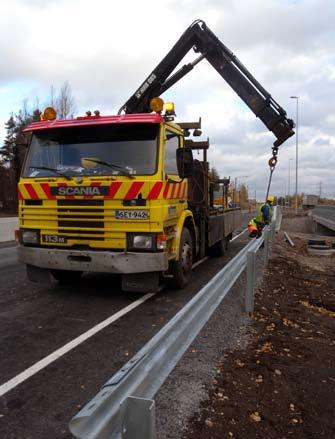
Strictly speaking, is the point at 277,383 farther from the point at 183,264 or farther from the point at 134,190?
the point at 183,264

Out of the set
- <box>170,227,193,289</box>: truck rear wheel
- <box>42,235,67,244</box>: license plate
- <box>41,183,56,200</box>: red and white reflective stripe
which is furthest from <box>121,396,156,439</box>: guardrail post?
<box>170,227,193,289</box>: truck rear wheel

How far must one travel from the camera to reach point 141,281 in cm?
650

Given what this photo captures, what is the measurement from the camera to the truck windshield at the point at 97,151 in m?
6.41

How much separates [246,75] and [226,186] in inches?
126

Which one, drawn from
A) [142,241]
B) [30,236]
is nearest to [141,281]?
[142,241]

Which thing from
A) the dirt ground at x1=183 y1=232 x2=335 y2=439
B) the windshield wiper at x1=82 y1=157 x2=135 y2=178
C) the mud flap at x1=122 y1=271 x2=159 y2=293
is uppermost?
the windshield wiper at x1=82 y1=157 x2=135 y2=178

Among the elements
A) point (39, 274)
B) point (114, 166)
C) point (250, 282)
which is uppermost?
point (114, 166)

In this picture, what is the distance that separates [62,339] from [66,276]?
309cm

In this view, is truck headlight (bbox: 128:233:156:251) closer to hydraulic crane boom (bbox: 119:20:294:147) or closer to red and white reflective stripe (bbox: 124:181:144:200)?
red and white reflective stripe (bbox: 124:181:144:200)

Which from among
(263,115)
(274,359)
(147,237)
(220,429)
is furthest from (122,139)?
(263,115)

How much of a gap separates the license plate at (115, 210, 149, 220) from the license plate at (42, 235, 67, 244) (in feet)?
3.19

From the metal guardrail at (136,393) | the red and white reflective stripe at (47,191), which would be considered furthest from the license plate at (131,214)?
the metal guardrail at (136,393)

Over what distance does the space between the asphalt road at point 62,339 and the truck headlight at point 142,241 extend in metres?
0.90

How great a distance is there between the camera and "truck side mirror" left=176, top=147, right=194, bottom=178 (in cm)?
704
